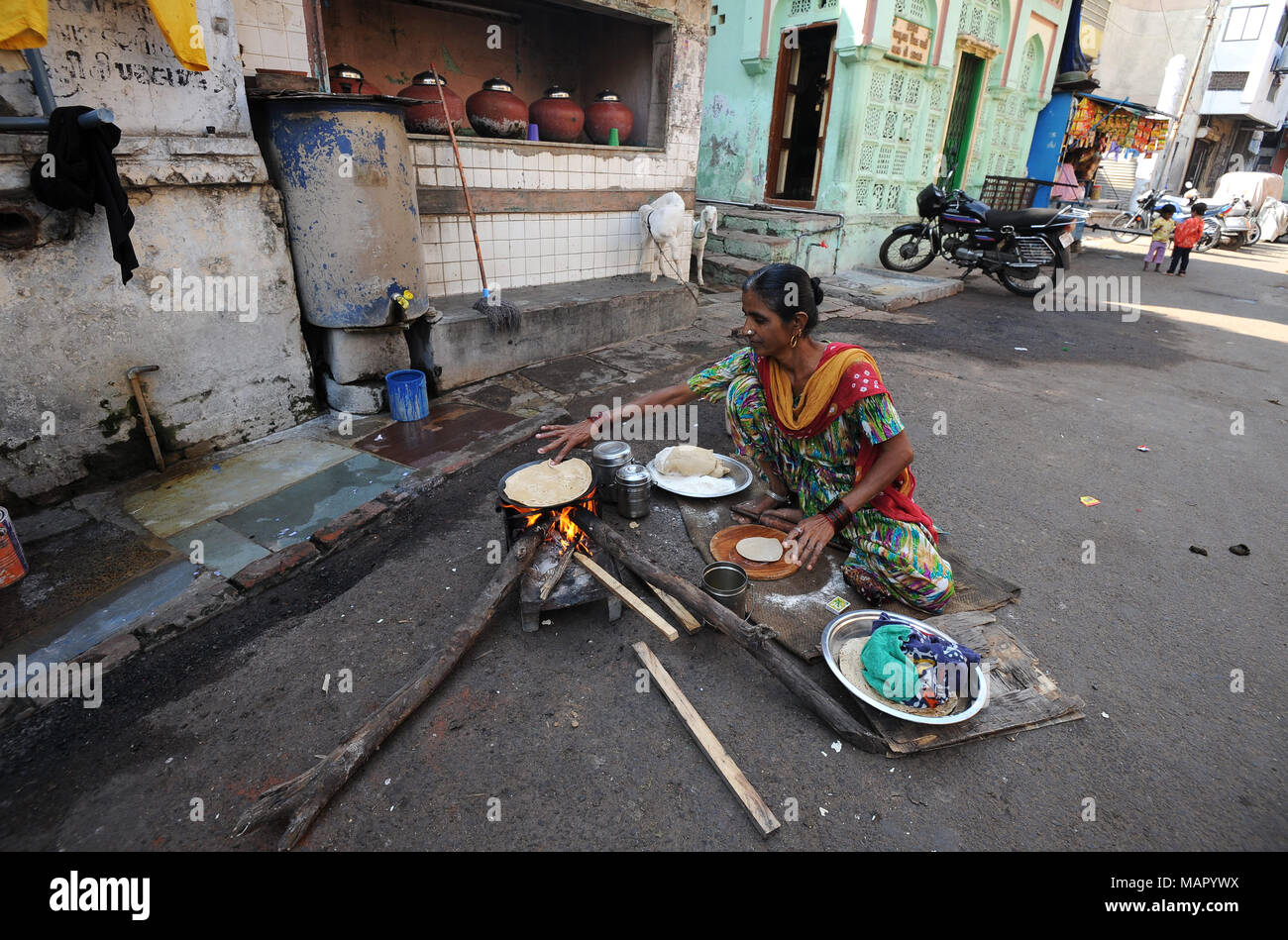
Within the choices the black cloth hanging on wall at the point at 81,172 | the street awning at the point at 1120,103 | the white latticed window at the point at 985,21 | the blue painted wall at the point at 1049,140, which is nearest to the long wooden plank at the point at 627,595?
the black cloth hanging on wall at the point at 81,172

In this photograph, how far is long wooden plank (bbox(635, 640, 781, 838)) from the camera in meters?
2.13

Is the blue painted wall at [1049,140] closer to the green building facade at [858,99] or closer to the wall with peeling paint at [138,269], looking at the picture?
the green building facade at [858,99]

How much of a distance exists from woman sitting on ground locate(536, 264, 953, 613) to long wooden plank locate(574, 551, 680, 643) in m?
0.67

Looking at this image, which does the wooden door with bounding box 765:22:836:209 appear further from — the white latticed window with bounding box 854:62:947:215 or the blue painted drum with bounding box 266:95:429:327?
the blue painted drum with bounding box 266:95:429:327

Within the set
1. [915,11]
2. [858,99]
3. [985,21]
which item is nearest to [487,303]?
[858,99]

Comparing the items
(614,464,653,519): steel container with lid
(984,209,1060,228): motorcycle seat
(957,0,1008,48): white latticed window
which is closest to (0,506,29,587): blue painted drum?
(614,464,653,519): steel container with lid

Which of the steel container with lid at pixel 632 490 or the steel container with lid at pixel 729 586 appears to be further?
the steel container with lid at pixel 632 490

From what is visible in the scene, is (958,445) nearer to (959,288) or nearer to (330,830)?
(330,830)

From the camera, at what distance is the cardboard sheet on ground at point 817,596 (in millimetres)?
2916

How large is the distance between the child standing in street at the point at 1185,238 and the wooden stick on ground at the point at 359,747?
1653 cm

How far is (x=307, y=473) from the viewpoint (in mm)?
4195
